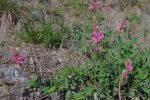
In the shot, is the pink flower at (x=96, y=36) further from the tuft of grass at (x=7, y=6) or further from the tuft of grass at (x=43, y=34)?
the tuft of grass at (x=7, y=6)

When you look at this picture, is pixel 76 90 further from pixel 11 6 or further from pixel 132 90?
pixel 11 6

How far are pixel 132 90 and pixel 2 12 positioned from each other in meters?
1.89

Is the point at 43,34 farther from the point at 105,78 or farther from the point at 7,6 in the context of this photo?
the point at 105,78

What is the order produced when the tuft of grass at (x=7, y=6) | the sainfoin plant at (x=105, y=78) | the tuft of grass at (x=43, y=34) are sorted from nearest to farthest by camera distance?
the sainfoin plant at (x=105, y=78) → the tuft of grass at (x=43, y=34) → the tuft of grass at (x=7, y=6)

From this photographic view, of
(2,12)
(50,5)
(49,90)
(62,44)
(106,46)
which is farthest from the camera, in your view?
(50,5)

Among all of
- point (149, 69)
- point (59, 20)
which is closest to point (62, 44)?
point (59, 20)

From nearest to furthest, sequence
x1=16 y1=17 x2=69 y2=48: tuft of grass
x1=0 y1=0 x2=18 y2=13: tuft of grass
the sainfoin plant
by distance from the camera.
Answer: the sainfoin plant, x1=16 y1=17 x2=69 y2=48: tuft of grass, x1=0 y1=0 x2=18 y2=13: tuft of grass

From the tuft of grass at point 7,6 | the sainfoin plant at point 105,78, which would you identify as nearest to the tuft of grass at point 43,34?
the tuft of grass at point 7,6

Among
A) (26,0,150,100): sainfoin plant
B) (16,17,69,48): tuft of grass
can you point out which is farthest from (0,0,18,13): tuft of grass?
(26,0,150,100): sainfoin plant

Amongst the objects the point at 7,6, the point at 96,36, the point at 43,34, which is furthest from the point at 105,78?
the point at 7,6

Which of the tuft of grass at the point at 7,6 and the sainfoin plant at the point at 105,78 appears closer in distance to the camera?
the sainfoin plant at the point at 105,78

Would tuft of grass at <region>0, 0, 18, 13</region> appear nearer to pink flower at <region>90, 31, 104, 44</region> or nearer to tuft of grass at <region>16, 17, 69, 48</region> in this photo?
tuft of grass at <region>16, 17, 69, 48</region>

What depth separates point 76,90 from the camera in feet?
10.4

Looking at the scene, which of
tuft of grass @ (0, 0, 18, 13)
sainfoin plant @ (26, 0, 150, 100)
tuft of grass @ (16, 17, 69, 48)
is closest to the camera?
sainfoin plant @ (26, 0, 150, 100)
